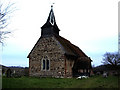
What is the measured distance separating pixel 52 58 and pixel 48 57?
2.88ft

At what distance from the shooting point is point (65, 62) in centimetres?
2572

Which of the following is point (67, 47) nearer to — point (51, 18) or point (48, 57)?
point (48, 57)

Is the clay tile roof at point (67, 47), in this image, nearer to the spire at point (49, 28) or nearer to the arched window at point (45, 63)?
the spire at point (49, 28)

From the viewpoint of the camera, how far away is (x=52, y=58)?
27.3m

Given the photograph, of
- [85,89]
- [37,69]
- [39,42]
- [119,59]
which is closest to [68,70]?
[37,69]

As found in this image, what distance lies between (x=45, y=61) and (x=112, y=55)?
111 ft

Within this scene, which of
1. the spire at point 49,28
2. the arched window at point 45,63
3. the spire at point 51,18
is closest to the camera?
the arched window at point 45,63

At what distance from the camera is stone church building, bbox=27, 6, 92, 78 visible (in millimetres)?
26250

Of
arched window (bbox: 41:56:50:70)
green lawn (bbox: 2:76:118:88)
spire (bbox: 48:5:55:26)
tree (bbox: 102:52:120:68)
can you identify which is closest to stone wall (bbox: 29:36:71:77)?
arched window (bbox: 41:56:50:70)

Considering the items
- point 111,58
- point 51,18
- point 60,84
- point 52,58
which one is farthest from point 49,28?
point 111,58

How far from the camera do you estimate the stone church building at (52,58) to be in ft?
86.1

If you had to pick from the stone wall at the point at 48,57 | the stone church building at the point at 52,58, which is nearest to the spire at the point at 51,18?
the stone church building at the point at 52,58

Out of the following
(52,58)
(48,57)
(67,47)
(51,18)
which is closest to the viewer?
(52,58)

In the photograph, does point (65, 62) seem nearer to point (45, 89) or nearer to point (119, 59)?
point (45, 89)
